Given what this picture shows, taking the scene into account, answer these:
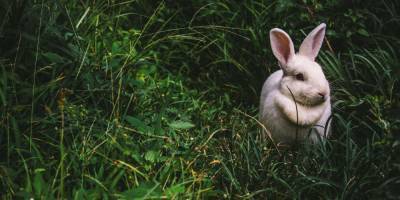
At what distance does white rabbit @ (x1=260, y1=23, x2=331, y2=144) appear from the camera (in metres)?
4.22

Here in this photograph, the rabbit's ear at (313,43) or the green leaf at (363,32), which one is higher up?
the rabbit's ear at (313,43)

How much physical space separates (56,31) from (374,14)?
238 cm

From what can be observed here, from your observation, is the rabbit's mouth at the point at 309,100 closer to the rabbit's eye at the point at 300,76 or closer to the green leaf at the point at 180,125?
the rabbit's eye at the point at 300,76

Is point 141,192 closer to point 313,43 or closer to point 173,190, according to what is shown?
point 173,190

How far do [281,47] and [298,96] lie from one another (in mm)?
344

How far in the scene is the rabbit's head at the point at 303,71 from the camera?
4.20 meters

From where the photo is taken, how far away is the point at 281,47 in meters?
4.38

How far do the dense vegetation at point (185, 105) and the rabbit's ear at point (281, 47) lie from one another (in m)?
0.44

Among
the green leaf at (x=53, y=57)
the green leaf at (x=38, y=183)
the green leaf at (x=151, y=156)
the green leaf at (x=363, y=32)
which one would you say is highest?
the green leaf at (x=53, y=57)

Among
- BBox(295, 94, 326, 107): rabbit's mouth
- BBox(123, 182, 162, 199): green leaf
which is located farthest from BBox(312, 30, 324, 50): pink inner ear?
BBox(123, 182, 162, 199): green leaf

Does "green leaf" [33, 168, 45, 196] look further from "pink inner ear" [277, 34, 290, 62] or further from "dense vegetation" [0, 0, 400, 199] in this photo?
"pink inner ear" [277, 34, 290, 62]

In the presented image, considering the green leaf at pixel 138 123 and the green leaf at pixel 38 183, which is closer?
the green leaf at pixel 38 183

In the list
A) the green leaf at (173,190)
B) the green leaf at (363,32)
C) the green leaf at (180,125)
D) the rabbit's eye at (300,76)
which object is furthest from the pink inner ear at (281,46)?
the green leaf at (173,190)

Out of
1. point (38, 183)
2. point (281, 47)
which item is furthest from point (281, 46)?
point (38, 183)
